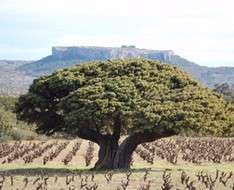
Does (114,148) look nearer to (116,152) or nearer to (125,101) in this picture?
(116,152)

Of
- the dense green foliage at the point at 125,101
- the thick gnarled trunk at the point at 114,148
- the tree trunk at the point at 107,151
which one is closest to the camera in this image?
the dense green foliage at the point at 125,101

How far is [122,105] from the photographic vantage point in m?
21.8

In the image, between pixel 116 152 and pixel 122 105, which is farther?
pixel 116 152

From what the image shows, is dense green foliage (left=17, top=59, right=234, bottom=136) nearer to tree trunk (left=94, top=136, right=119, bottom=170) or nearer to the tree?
the tree

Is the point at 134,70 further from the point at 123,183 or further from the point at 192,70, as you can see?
the point at 192,70

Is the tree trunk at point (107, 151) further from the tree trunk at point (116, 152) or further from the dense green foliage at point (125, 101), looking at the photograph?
the dense green foliage at point (125, 101)

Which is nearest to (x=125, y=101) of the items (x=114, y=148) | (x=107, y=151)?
(x=114, y=148)

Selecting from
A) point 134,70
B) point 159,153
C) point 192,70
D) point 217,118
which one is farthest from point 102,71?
point 192,70

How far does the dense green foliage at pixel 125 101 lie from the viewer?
2148cm

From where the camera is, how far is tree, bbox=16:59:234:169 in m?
21.5

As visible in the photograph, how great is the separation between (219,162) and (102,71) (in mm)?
8119

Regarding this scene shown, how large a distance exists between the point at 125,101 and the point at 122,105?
0.38 m

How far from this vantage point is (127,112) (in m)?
21.5

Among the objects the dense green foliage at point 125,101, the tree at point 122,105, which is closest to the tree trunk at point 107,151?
the tree at point 122,105
